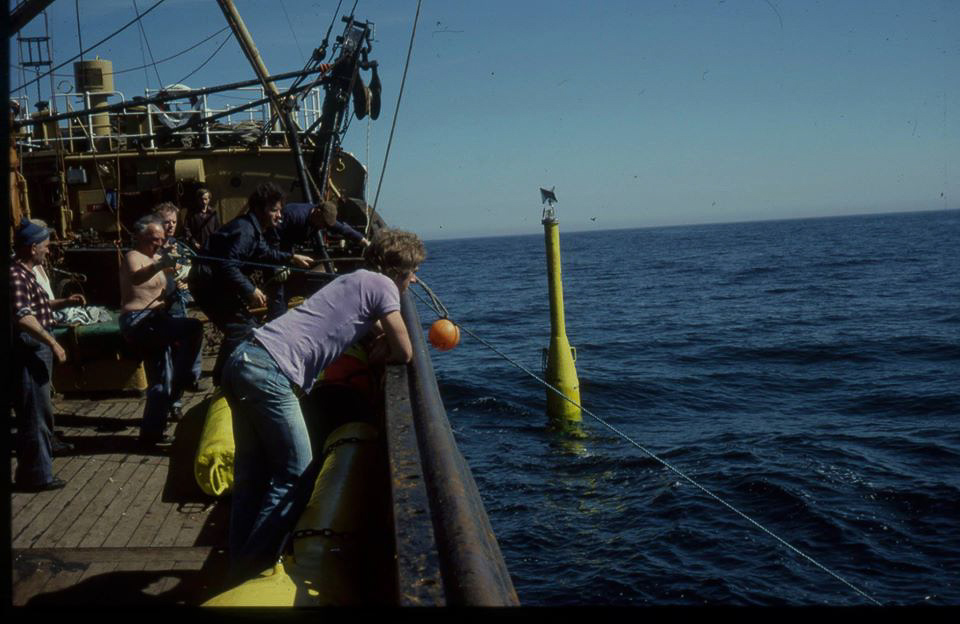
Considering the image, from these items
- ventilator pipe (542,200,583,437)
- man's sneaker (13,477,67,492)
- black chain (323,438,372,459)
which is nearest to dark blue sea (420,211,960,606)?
ventilator pipe (542,200,583,437)

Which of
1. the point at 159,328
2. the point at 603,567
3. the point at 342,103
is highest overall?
the point at 342,103

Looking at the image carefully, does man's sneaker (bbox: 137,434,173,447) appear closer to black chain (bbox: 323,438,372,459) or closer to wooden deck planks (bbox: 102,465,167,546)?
wooden deck planks (bbox: 102,465,167,546)

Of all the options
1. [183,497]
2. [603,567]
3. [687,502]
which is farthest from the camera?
[687,502]

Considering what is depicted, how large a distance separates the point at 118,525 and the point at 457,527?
2.85 metres

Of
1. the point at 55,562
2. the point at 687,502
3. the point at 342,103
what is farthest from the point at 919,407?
the point at 55,562

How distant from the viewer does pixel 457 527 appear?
2.45m

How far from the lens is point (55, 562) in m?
3.82

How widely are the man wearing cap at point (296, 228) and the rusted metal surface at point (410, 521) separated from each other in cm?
311

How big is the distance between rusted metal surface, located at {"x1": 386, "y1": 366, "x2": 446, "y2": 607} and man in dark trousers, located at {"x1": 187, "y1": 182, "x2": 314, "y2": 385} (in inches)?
87.2

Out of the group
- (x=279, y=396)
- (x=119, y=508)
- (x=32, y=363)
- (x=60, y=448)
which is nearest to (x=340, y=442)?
(x=279, y=396)

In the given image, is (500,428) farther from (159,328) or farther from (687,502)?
(159,328)

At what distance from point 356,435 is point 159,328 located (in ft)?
7.21

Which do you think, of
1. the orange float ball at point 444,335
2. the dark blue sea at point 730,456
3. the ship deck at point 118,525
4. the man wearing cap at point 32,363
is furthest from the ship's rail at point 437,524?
the dark blue sea at point 730,456

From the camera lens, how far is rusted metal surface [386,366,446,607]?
216 centimetres
